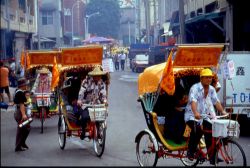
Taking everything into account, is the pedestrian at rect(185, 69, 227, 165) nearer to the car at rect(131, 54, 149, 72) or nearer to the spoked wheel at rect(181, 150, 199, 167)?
the spoked wheel at rect(181, 150, 199, 167)

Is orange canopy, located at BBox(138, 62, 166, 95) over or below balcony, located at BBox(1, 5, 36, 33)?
below

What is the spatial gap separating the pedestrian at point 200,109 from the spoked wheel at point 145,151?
76 cm

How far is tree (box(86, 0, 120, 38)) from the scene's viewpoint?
90.7 m

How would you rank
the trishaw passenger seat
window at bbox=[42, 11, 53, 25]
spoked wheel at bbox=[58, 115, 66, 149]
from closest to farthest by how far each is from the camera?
spoked wheel at bbox=[58, 115, 66, 149]
the trishaw passenger seat
window at bbox=[42, 11, 53, 25]

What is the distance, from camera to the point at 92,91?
38.1ft

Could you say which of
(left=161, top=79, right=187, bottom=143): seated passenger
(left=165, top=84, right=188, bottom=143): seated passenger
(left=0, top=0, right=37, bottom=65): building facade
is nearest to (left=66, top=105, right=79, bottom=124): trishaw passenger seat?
(left=0, top=0, right=37, bottom=65): building facade

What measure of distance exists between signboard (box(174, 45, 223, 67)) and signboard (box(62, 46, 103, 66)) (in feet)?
10.4

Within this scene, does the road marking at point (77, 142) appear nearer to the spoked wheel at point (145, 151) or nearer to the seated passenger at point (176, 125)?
the spoked wheel at point (145, 151)

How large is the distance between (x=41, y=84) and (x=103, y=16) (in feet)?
252

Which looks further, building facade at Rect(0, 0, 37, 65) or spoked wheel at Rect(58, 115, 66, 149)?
spoked wheel at Rect(58, 115, 66, 149)

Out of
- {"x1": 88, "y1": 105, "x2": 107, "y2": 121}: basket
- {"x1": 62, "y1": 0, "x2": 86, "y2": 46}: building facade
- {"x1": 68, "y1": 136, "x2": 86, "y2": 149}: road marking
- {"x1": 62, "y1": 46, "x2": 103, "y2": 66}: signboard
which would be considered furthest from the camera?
{"x1": 62, "y1": 0, "x2": 86, "y2": 46}: building facade

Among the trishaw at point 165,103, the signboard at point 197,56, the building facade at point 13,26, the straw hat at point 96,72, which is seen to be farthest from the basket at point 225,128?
the straw hat at point 96,72

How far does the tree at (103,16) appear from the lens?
9069 centimetres

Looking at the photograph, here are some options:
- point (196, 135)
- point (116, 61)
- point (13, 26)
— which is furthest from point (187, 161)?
point (116, 61)
